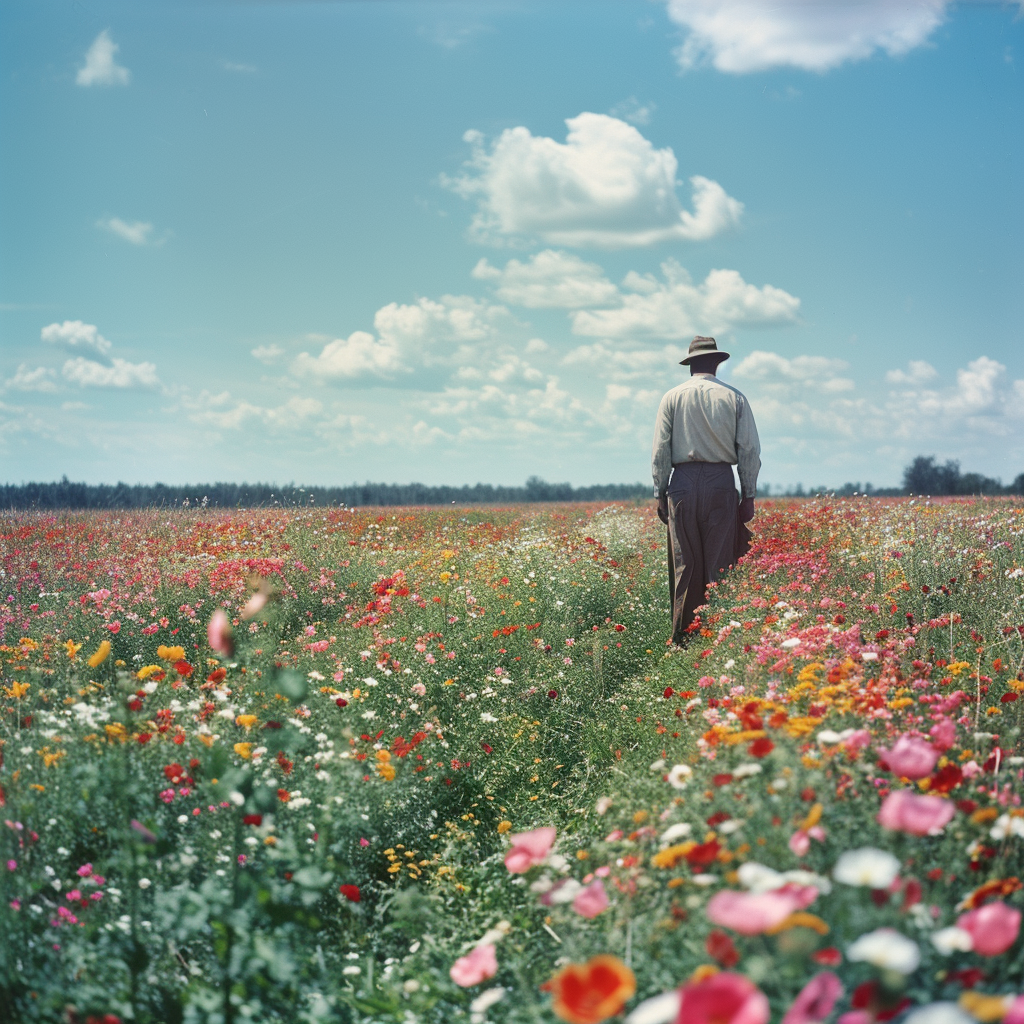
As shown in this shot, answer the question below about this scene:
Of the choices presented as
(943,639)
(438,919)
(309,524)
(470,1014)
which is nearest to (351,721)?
(438,919)

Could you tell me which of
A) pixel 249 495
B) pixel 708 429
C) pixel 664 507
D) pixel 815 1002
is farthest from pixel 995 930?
pixel 249 495

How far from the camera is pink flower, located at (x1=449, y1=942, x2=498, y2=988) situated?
6.43 feet

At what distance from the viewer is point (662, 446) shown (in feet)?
21.3

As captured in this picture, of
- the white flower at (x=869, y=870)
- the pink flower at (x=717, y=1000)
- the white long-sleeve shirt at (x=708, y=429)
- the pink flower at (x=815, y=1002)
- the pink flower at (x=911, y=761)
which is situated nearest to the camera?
the pink flower at (x=717, y=1000)

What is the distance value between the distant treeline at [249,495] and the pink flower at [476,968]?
1087 cm

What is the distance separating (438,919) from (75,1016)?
4.00ft

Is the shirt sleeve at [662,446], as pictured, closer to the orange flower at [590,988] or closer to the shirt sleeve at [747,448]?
the shirt sleeve at [747,448]

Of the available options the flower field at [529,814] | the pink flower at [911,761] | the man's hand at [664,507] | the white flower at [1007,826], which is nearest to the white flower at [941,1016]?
the flower field at [529,814]

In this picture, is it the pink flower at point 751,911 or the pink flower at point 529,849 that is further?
the pink flower at point 529,849

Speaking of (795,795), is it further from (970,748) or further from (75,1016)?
(75,1016)

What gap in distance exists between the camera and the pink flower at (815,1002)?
1314 mm

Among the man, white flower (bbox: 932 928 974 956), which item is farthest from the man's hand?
white flower (bbox: 932 928 974 956)

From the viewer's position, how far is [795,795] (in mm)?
2113

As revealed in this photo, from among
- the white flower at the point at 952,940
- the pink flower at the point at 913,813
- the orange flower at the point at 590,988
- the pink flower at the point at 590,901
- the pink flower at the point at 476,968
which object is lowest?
the pink flower at the point at 476,968
